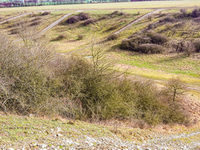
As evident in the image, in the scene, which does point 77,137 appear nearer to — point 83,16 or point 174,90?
point 174,90

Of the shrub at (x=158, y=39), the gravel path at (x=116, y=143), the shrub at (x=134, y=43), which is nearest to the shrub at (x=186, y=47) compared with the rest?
the shrub at (x=158, y=39)

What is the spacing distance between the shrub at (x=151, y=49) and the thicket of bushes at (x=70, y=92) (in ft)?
97.3

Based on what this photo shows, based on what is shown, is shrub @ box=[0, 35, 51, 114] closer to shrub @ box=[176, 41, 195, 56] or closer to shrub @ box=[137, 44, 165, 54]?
shrub @ box=[137, 44, 165, 54]

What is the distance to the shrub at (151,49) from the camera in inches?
1844

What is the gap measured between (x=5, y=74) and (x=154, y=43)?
45237 mm

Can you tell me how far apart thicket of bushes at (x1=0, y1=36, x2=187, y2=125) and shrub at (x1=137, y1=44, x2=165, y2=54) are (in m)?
29.7

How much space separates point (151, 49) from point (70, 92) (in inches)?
1431

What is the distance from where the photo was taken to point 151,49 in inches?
1866

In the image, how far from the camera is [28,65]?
14531 millimetres

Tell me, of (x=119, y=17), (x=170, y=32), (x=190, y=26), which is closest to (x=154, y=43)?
(x=170, y=32)

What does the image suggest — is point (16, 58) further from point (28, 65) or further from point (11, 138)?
point (11, 138)

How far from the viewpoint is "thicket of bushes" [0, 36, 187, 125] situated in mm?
13375

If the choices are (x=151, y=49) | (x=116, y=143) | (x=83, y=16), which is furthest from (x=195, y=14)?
(x=116, y=143)

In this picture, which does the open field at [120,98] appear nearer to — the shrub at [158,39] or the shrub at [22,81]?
the shrub at [22,81]
